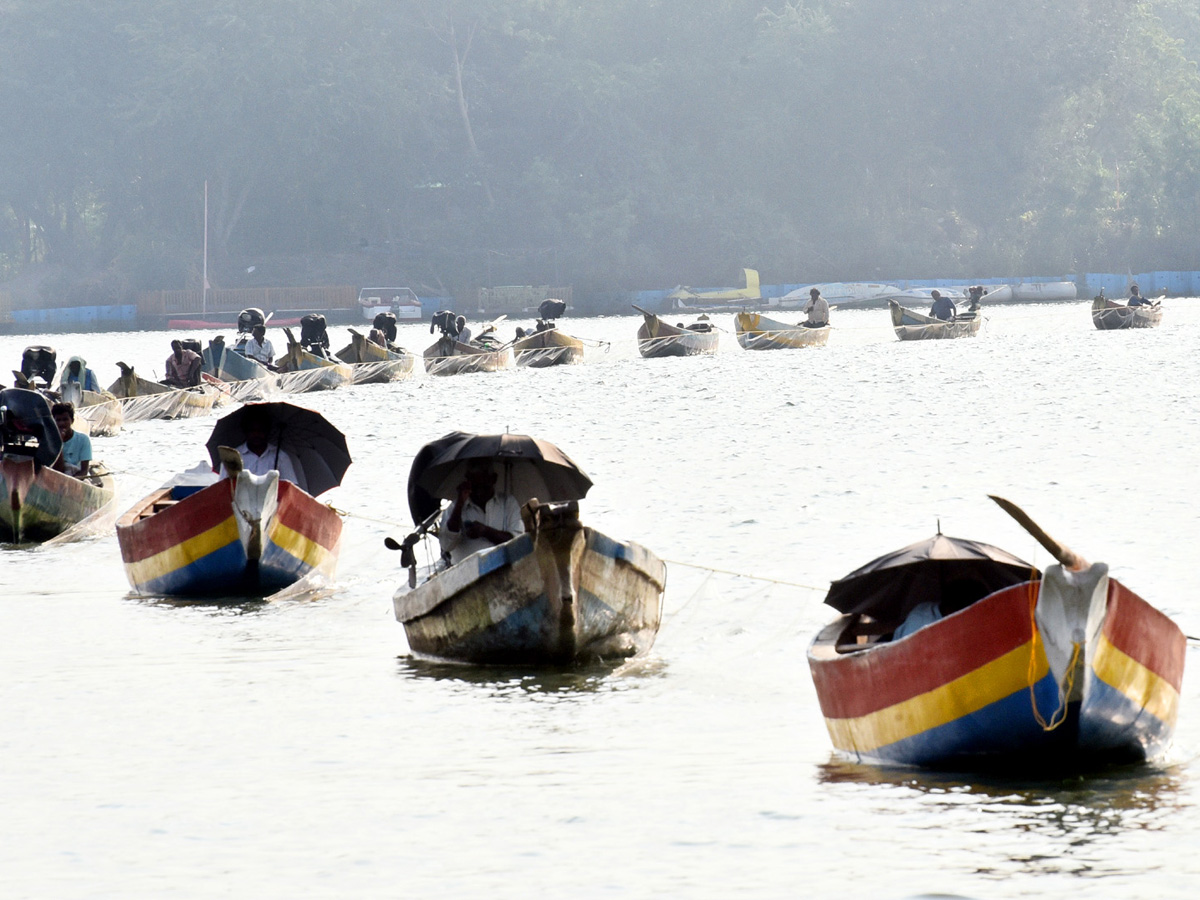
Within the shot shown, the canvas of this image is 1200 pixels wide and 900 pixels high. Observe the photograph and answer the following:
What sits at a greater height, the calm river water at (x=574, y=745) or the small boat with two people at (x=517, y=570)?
the small boat with two people at (x=517, y=570)

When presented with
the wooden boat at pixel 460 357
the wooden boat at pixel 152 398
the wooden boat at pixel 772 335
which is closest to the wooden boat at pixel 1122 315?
the wooden boat at pixel 772 335

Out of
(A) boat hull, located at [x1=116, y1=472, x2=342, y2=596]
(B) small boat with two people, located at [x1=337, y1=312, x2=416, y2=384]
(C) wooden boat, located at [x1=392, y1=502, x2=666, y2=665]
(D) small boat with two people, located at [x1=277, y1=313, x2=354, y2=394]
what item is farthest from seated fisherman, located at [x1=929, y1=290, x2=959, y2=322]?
(C) wooden boat, located at [x1=392, y1=502, x2=666, y2=665]

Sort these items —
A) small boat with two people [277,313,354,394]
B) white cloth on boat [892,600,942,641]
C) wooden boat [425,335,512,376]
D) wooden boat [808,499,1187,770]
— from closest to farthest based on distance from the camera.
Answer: wooden boat [808,499,1187,770] < white cloth on boat [892,600,942,641] < small boat with two people [277,313,354,394] < wooden boat [425,335,512,376]

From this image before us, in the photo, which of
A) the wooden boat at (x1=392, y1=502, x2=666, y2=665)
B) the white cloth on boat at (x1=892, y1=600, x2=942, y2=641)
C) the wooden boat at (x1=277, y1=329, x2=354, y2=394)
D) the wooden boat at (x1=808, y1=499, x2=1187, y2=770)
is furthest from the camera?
the wooden boat at (x1=277, y1=329, x2=354, y2=394)

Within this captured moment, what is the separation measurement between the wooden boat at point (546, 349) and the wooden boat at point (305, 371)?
6.13m

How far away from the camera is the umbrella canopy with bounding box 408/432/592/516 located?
34.8ft

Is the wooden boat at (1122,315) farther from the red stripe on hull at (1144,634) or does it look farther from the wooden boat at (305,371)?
the red stripe on hull at (1144,634)

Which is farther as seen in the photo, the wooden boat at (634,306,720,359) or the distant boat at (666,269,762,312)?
the distant boat at (666,269,762,312)

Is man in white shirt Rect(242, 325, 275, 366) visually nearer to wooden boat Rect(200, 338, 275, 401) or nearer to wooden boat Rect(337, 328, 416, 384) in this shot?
wooden boat Rect(200, 338, 275, 401)

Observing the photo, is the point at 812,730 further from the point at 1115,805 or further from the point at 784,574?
the point at 784,574

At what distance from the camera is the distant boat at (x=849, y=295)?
74250 mm

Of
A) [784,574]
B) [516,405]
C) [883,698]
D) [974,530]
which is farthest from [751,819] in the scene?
[516,405]

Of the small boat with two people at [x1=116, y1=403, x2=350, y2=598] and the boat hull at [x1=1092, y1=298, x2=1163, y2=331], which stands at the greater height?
the boat hull at [x1=1092, y1=298, x2=1163, y2=331]

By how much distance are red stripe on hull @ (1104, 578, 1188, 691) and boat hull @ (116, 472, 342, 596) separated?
22.9 ft
